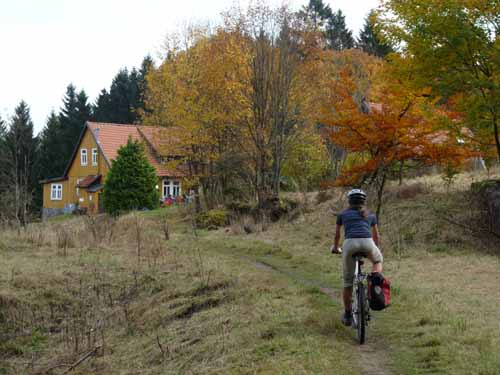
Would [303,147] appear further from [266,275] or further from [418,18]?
[266,275]

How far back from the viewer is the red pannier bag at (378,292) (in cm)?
797

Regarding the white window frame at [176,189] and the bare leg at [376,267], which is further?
the white window frame at [176,189]

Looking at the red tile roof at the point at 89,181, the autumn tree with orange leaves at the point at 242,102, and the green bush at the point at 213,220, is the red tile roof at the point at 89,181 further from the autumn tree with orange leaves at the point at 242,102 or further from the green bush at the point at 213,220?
the green bush at the point at 213,220

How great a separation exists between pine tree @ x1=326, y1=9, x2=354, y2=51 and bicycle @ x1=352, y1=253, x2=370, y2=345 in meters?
57.4

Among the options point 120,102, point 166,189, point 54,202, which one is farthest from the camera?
point 120,102

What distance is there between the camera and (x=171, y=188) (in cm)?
5250

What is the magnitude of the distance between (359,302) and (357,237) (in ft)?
2.68

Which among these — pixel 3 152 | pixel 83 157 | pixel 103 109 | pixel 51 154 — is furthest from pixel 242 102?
pixel 103 109

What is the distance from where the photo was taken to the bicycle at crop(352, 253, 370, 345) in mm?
8137

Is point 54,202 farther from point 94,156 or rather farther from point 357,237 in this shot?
point 357,237

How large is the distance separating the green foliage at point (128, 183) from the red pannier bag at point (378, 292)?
33.5m

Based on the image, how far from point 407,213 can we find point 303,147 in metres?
10.6

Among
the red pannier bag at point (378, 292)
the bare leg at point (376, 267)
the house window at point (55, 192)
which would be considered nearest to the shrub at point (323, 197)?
the bare leg at point (376, 267)

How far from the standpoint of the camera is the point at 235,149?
32.7m
